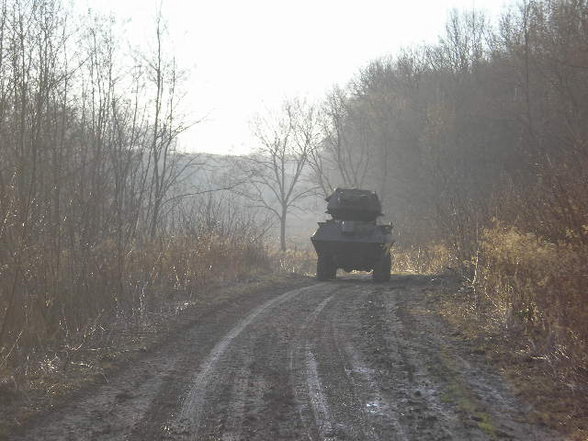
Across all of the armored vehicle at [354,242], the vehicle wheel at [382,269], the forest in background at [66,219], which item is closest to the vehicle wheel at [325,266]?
the armored vehicle at [354,242]

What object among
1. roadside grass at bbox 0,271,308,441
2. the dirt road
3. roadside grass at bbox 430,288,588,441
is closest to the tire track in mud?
the dirt road

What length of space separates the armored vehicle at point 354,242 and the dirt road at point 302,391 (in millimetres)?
6799

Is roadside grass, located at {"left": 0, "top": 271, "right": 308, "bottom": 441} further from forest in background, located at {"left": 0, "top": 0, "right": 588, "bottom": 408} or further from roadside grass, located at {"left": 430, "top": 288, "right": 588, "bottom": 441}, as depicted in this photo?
roadside grass, located at {"left": 430, "top": 288, "right": 588, "bottom": 441}

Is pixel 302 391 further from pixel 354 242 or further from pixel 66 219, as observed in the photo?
pixel 354 242

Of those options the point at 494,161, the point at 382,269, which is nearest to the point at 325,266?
the point at 382,269

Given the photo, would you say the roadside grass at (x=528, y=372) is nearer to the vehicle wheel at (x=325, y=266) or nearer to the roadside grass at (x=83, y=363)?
the roadside grass at (x=83, y=363)

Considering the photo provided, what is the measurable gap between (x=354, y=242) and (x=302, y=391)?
10.2 meters

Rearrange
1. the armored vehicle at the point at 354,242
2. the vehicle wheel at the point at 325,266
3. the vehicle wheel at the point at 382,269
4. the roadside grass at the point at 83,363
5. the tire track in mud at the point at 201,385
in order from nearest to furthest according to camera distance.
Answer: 1. the tire track in mud at the point at 201,385
2. the roadside grass at the point at 83,363
3. the armored vehicle at the point at 354,242
4. the vehicle wheel at the point at 382,269
5. the vehicle wheel at the point at 325,266

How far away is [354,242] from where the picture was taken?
50.3 ft

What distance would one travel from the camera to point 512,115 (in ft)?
87.8

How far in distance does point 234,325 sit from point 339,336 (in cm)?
170

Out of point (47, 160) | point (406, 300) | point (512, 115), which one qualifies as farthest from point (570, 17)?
point (47, 160)

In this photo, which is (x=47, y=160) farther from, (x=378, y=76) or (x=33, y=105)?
(x=378, y=76)

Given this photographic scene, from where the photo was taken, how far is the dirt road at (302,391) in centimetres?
437
